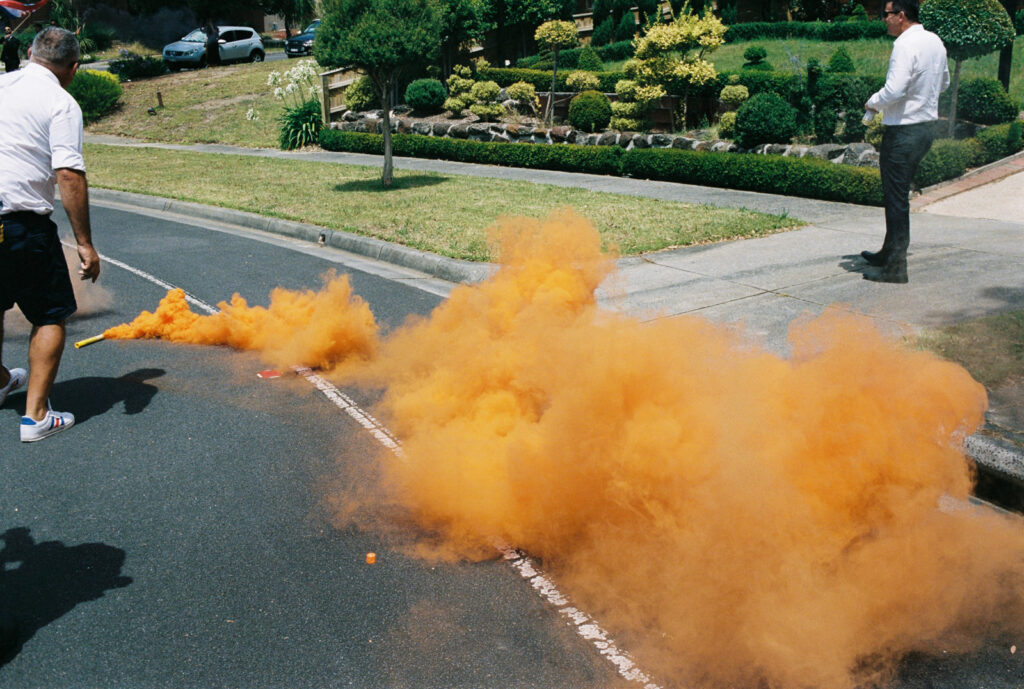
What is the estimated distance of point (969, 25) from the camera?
11.8 m

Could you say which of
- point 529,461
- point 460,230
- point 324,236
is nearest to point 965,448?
point 529,461

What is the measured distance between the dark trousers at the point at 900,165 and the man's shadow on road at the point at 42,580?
6.57 metres

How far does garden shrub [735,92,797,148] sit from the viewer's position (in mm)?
13594

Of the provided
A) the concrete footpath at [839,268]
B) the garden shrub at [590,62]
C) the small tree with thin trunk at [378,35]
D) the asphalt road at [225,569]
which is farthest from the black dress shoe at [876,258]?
the garden shrub at [590,62]

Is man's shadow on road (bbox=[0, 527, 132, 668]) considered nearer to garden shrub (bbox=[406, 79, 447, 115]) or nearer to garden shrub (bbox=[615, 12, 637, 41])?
garden shrub (bbox=[406, 79, 447, 115])

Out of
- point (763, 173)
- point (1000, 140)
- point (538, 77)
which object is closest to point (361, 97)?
point (538, 77)

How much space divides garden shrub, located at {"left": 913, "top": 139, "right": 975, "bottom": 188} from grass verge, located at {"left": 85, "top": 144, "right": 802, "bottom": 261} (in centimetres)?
263

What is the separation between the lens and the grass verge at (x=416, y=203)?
9945 millimetres

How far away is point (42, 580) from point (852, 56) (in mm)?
19689

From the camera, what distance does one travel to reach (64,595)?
11.2 feet

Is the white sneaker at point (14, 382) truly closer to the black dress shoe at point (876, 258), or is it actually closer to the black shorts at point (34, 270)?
the black shorts at point (34, 270)

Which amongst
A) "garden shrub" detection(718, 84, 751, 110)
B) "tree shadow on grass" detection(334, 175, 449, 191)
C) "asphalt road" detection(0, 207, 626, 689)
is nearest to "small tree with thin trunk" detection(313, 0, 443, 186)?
"tree shadow on grass" detection(334, 175, 449, 191)

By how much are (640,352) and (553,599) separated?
1.08 m

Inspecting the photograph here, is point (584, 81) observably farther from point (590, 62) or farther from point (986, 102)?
point (986, 102)
